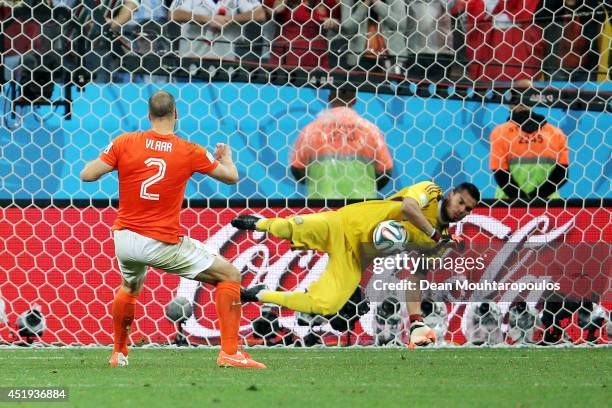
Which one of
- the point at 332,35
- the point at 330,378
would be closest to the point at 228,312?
the point at 330,378

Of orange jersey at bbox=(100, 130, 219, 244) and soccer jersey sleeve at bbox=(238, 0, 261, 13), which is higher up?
soccer jersey sleeve at bbox=(238, 0, 261, 13)

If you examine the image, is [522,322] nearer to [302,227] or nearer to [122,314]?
[302,227]

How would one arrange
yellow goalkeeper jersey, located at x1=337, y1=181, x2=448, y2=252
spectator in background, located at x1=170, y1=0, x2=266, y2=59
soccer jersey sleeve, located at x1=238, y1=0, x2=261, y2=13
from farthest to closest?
soccer jersey sleeve, located at x1=238, y1=0, x2=261, y2=13 → spectator in background, located at x1=170, y1=0, x2=266, y2=59 → yellow goalkeeper jersey, located at x1=337, y1=181, x2=448, y2=252

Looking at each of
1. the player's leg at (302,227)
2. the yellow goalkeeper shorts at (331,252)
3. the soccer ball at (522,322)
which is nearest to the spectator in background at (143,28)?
the player's leg at (302,227)

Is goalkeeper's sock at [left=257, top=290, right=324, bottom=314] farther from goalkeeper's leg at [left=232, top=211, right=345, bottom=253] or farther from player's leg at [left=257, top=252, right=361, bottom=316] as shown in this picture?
goalkeeper's leg at [left=232, top=211, right=345, bottom=253]

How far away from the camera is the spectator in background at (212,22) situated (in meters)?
8.34

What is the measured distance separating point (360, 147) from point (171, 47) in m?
1.48

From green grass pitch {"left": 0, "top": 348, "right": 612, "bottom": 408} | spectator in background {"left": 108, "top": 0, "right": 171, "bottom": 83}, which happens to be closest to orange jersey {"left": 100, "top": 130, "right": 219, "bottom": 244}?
green grass pitch {"left": 0, "top": 348, "right": 612, "bottom": 408}

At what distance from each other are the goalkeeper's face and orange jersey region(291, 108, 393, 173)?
1.01 metres

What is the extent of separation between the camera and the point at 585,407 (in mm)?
4734

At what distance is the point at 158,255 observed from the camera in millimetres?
6070

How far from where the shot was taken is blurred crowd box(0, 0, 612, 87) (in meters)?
8.01

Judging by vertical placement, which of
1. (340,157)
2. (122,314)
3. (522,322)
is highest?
(340,157)

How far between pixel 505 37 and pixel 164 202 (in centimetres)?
356
